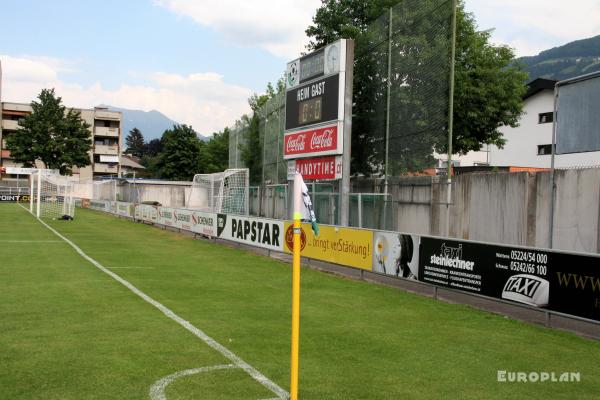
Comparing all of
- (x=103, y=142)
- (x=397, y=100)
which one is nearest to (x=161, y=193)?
(x=103, y=142)

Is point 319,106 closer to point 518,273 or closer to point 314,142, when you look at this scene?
point 314,142

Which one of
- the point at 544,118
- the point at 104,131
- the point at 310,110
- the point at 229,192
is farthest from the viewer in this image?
the point at 104,131

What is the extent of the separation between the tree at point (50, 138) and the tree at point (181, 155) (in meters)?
16.2

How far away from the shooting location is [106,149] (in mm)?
99438

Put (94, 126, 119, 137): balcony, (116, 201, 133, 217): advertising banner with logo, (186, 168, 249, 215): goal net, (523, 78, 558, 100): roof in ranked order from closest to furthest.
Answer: (186, 168, 249, 215): goal net < (116, 201, 133, 217): advertising banner with logo < (523, 78, 558, 100): roof < (94, 126, 119, 137): balcony

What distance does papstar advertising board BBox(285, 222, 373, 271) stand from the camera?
13766 mm

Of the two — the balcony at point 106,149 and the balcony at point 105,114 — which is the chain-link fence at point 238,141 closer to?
the balcony at point 105,114

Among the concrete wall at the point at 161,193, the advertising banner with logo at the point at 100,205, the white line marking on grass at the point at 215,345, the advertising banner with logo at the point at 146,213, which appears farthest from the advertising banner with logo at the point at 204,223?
the concrete wall at the point at 161,193

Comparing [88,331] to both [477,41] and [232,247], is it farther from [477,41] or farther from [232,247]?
[477,41]

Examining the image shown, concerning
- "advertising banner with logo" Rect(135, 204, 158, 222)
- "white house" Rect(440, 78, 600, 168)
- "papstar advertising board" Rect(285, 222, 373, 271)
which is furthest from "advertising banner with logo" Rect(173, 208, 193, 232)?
"white house" Rect(440, 78, 600, 168)

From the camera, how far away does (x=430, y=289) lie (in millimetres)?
12672

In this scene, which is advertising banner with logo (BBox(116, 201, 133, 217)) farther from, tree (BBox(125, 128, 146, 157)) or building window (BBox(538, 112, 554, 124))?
tree (BBox(125, 128, 146, 157))

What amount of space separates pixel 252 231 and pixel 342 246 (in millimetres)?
5993

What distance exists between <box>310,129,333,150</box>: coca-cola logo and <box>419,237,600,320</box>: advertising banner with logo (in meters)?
7.02
